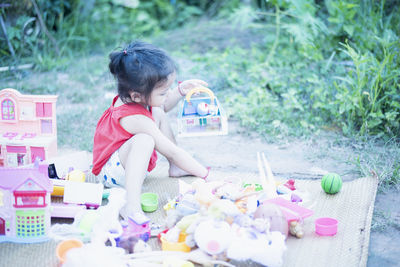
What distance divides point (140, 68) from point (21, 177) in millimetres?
703

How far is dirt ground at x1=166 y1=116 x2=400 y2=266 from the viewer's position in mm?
2102

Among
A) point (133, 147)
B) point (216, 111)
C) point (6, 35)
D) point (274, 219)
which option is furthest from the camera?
point (6, 35)

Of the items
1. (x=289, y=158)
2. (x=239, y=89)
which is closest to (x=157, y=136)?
(x=289, y=158)

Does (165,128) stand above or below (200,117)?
below

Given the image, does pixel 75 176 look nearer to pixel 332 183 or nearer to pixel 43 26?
pixel 332 183

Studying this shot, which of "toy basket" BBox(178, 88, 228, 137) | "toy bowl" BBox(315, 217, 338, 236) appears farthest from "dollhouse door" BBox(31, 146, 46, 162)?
"toy bowl" BBox(315, 217, 338, 236)

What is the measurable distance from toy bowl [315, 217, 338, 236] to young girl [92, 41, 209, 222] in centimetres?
65

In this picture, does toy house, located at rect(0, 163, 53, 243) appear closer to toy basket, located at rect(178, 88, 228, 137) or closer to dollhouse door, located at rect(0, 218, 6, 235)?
dollhouse door, located at rect(0, 218, 6, 235)

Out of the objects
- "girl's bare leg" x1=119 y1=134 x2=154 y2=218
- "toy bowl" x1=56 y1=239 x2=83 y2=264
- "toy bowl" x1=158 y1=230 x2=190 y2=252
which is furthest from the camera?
"girl's bare leg" x1=119 y1=134 x2=154 y2=218

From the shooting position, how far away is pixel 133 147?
2.09 m

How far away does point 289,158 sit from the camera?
110 inches

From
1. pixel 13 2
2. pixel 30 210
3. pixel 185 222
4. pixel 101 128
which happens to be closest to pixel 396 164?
pixel 185 222

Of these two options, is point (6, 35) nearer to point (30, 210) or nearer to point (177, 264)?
point (30, 210)

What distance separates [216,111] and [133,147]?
18.0 inches
